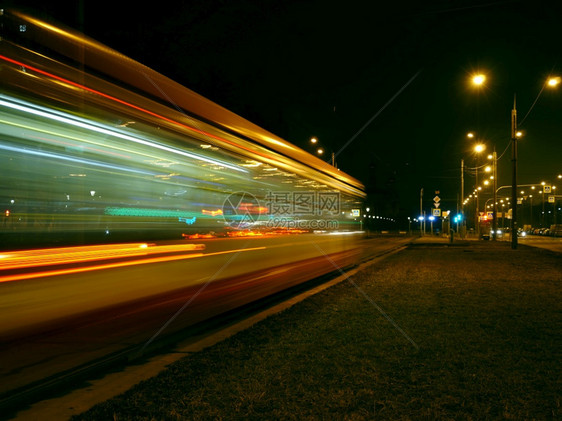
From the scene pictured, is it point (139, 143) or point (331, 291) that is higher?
point (139, 143)

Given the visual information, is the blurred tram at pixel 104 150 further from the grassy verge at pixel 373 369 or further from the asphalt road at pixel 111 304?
the grassy verge at pixel 373 369

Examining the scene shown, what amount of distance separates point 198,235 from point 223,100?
34.4m

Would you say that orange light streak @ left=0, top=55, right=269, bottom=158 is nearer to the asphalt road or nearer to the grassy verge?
the asphalt road

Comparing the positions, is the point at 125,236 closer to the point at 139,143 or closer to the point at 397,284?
the point at 139,143

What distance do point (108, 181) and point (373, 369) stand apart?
3499 mm

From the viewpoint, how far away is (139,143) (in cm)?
579

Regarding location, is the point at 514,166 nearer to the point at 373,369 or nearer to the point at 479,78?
the point at 479,78

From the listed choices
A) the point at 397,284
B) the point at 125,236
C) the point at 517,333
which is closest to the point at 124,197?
the point at 125,236

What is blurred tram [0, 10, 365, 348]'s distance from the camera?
4473 millimetres

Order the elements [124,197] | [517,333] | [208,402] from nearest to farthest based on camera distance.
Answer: [208,402], [124,197], [517,333]

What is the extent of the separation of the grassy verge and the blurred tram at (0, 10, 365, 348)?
1.47 m

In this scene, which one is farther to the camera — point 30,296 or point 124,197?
point 124,197

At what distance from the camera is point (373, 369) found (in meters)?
4.84

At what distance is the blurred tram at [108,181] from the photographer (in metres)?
4.47
